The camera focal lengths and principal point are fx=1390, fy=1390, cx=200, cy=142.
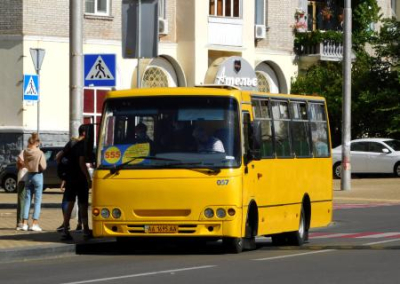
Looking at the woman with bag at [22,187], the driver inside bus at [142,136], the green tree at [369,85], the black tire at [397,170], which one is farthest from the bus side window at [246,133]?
the green tree at [369,85]

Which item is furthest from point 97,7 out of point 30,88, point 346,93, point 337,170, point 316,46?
point 30,88

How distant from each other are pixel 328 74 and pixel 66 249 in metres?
37.7

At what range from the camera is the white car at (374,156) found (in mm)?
50562

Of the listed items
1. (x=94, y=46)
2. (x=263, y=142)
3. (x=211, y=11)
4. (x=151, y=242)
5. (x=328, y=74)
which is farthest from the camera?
(x=328, y=74)

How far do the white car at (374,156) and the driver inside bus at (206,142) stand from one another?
3097 centimetres

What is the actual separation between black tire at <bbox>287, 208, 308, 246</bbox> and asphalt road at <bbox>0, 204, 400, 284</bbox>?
0.54ft

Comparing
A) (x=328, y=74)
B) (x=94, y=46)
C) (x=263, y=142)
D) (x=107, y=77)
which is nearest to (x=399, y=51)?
(x=328, y=74)

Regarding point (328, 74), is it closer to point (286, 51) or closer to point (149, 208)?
point (286, 51)

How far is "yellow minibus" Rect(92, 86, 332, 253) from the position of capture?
19.6 meters

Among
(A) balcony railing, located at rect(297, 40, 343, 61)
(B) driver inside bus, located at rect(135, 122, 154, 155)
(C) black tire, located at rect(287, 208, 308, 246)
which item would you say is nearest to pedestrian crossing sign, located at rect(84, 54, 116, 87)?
(C) black tire, located at rect(287, 208, 308, 246)

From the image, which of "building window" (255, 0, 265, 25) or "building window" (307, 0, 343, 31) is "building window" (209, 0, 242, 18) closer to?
"building window" (255, 0, 265, 25)

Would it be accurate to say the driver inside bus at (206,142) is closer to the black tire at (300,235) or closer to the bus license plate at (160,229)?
the bus license plate at (160,229)

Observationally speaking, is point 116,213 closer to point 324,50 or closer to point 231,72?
point 231,72

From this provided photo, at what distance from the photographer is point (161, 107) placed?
20266 mm
